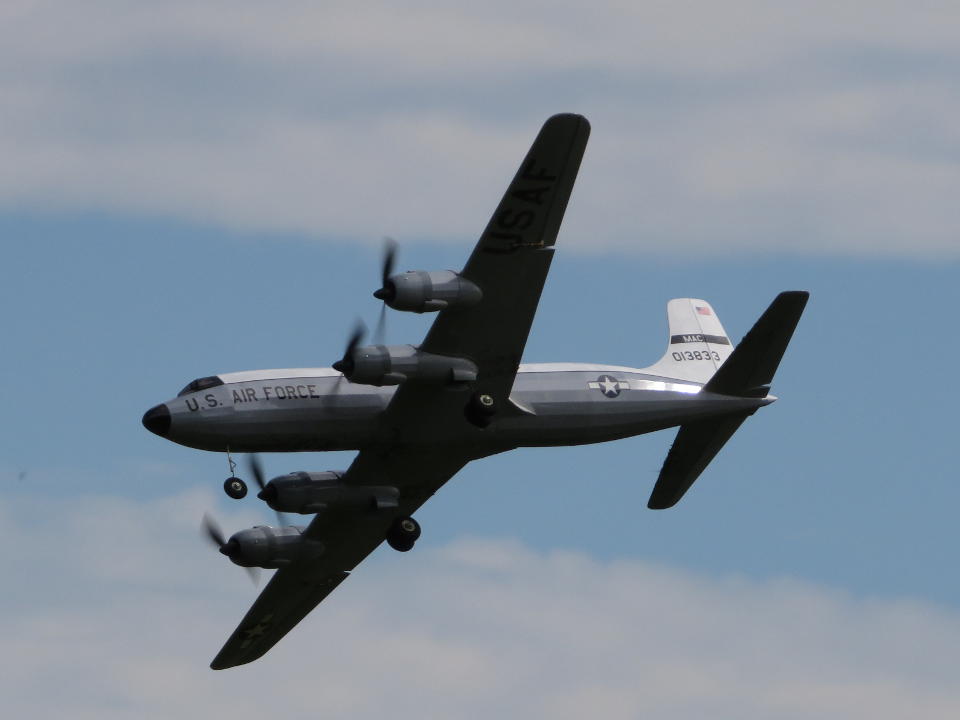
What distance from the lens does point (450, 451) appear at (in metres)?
57.4

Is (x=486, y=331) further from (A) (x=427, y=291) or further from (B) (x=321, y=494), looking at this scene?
(B) (x=321, y=494)

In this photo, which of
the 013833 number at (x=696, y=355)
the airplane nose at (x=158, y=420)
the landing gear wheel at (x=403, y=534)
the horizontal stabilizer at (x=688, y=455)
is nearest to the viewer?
the airplane nose at (x=158, y=420)

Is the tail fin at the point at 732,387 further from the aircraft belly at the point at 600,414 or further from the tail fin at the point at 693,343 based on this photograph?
the tail fin at the point at 693,343

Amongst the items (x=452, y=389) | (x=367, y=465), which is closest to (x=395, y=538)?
(x=367, y=465)

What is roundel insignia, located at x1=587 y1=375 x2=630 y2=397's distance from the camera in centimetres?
5803

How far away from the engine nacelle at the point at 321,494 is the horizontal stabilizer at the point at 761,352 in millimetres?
10500

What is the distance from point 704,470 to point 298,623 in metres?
15.4

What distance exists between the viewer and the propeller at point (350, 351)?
173 feet

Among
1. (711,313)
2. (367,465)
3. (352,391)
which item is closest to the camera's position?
(352,391)

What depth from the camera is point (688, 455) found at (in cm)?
6125

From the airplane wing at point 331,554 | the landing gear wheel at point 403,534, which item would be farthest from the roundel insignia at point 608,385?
the landing gear wheel at point 403,534

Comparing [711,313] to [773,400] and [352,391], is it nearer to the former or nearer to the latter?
[773,400]

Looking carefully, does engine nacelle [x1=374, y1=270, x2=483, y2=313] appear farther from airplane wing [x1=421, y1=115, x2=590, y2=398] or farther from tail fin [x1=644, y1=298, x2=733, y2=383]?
tail fin [x1=644, y1=298, x2=733, y2=383]

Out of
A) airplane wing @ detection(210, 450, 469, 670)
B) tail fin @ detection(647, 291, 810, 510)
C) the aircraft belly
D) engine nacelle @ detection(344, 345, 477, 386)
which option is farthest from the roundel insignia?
engine nacelle @ detection(344, 345, 477, 386)
